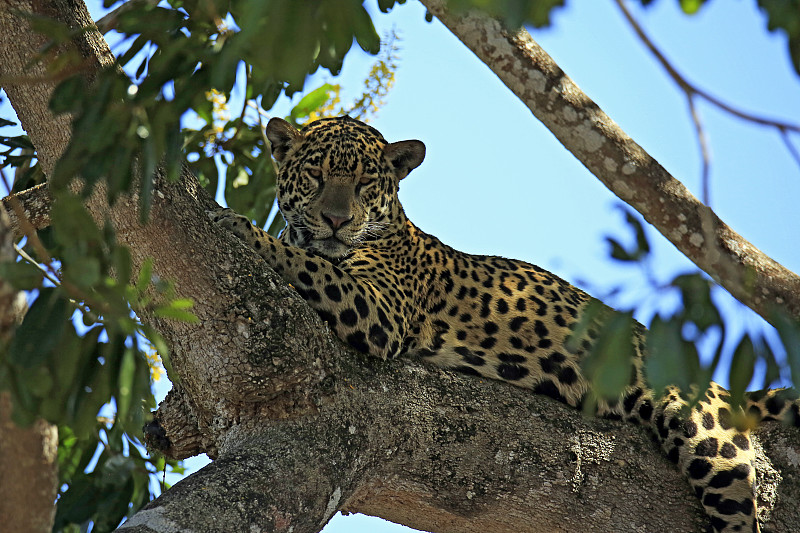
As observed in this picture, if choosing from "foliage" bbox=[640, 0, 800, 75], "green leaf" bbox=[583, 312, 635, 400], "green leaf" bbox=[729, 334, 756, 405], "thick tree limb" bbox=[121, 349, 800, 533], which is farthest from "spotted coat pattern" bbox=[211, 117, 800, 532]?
"foliage" bbox=[640, 0, 800, 75]

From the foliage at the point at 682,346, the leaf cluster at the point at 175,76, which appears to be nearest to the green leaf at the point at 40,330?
the leaf cluster at the point at 175,76

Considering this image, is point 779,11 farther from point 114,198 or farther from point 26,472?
point 26,472

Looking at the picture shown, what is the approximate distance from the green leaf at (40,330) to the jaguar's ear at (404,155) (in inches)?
182

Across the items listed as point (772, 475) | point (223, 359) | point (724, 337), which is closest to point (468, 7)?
point (724, 337)

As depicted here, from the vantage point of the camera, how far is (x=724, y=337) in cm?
270

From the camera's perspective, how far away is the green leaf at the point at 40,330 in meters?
2.56

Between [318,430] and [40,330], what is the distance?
2377 millimetres

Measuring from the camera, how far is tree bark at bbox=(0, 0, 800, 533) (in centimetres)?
454

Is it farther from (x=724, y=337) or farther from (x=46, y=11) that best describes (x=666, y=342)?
(x=46, y=11)

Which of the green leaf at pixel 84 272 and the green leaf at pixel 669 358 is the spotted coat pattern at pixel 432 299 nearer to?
the green leaf at pixel 669 358

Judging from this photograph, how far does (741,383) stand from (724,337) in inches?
5.5

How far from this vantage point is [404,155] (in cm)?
715

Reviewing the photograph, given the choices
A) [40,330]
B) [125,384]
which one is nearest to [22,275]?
[40,330]

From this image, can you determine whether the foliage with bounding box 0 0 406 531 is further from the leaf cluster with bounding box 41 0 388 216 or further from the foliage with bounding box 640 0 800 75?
the foliage with bounding box 640 0 800 75
